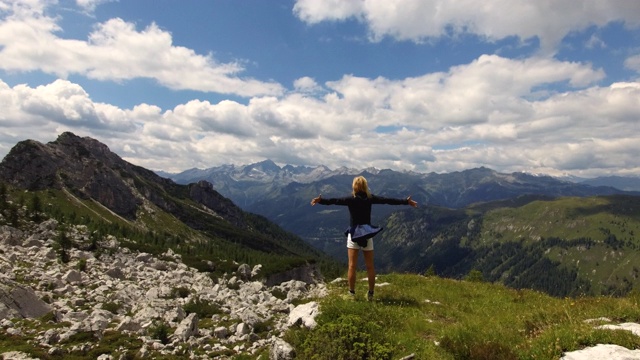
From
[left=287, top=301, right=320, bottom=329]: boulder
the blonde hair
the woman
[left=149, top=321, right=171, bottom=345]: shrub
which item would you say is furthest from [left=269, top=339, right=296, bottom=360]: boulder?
[left=149, top=321, right=171, bottom=345]: shrub

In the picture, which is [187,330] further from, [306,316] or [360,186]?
[360,186]

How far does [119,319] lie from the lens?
2667cm

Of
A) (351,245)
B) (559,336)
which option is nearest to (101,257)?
(351,245)

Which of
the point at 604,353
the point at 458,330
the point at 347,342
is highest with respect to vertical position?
the point at 604,353

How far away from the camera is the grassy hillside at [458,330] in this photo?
32.6 feet

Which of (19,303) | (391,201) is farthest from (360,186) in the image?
(19,303)

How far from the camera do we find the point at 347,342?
1122 cm

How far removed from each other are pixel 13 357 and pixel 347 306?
1727 cm

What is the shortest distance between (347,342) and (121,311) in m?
25.6

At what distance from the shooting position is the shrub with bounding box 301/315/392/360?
10.8 meters

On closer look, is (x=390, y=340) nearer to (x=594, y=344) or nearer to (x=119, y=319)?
(x=594, y=344)

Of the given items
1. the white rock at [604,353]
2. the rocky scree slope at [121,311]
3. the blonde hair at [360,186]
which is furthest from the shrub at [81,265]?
the white rock at [604,353]

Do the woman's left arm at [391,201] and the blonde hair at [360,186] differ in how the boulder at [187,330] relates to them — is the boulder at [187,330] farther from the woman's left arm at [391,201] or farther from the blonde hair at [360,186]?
the woman's left arm at [391,201]

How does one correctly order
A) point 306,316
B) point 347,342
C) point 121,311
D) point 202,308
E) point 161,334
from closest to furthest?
point 347,342, point 306,316, point 161,334, point 121,311, point 202,308
